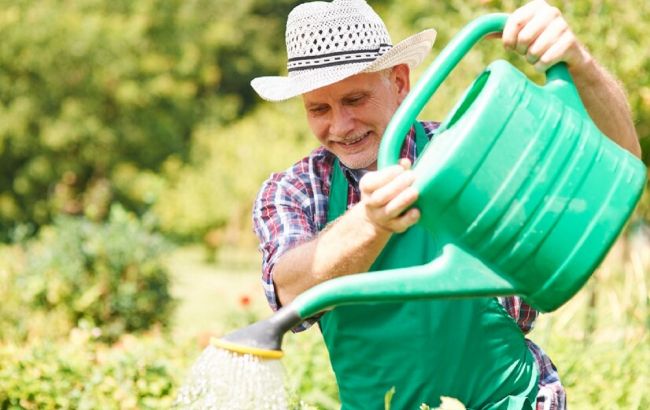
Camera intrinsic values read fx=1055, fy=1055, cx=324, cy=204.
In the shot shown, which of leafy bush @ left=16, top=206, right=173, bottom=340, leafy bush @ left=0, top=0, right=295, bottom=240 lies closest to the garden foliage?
leafy bush @ left=0, top=0, right=295, bottom=240

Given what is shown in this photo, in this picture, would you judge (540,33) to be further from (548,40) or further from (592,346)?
(592,346)

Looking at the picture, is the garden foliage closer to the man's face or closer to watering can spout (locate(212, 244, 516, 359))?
the man's face

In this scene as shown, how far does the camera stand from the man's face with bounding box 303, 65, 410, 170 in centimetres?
200

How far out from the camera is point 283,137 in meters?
19.1

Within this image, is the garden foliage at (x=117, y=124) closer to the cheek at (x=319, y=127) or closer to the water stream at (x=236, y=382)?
the cheek at (x=319, y=127)

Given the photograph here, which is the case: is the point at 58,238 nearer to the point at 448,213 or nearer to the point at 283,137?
the point at 448,213

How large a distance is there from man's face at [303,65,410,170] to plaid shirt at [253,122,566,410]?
78 mm

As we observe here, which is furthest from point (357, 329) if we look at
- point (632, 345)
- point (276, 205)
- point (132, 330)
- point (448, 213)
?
point (132, 330)

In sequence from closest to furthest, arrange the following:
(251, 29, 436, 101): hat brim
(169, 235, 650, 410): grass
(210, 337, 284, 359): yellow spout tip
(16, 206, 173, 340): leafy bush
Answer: (210, 337, 284, 359): yellow spout tip < (251, 29, 436, 101): hat brim < (169, 235, 650, 410): grass < (16, 206, 173, 340): leafy bush

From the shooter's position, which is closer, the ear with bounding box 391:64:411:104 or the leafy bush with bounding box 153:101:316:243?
the ear with bounding box 391:64:411:104

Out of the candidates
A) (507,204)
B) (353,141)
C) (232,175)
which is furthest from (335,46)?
(232,175)

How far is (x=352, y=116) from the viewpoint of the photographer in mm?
1998

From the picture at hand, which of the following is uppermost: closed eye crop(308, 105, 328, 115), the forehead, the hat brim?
the hat brim

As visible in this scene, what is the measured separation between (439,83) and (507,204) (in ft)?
0.71
